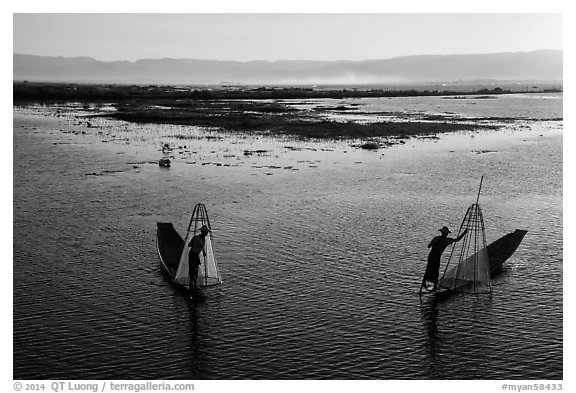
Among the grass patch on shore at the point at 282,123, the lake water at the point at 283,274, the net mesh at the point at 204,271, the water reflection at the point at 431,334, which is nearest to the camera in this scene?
the water reflection at the point at 431,334

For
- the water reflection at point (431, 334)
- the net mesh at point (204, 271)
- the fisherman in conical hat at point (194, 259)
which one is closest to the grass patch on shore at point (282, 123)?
the net mesh at point (204, 271)

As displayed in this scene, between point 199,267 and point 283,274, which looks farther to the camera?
point 283,274

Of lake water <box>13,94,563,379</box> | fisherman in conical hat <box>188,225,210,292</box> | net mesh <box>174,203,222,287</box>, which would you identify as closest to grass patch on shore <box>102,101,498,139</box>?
lake water <box>13,94,563,379</box>

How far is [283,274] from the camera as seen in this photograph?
21.7 metres

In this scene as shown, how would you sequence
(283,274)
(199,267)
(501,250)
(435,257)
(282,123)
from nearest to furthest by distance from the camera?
(435,257)
(199,267)
(283,274)
(501,250)
(282,123)

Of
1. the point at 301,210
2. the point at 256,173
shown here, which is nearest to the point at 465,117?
the point at 256,173

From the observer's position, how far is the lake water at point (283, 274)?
51.8 ft

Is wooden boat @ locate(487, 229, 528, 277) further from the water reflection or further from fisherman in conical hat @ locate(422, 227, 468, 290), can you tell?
the water reflection

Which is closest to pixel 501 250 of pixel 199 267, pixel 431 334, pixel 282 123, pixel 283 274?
pixel 431 334

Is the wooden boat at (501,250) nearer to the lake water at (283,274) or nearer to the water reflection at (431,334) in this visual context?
the lake water at (283,274)

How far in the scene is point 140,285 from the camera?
20562mm

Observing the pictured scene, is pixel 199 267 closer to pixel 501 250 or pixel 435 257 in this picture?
pixel 435 257

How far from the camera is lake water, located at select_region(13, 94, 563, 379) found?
15.8 meters
